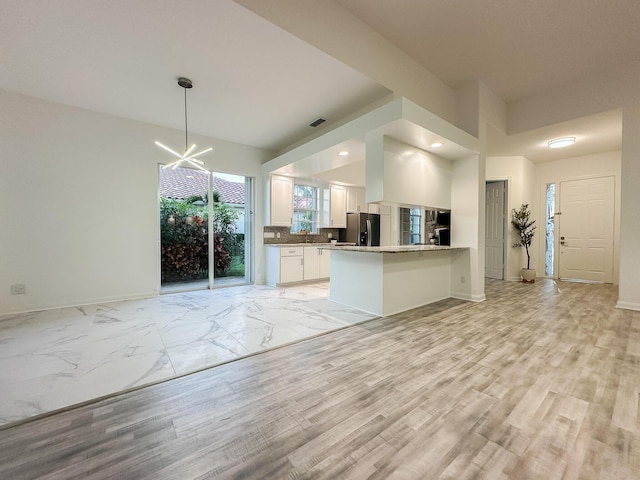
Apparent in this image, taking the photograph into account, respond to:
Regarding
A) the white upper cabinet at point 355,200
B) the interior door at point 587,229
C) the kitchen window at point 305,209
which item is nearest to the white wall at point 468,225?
the white upper cabinet at point 355,200

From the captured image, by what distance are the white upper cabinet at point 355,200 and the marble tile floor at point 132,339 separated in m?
3.29

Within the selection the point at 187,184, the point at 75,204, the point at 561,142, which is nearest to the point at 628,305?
the point at 561,142

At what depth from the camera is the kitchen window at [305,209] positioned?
257 inches

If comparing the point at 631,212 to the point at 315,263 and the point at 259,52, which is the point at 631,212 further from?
the point at 259,52

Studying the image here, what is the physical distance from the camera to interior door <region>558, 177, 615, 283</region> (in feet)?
19.0

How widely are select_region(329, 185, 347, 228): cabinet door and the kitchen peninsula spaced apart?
2604 millimetres

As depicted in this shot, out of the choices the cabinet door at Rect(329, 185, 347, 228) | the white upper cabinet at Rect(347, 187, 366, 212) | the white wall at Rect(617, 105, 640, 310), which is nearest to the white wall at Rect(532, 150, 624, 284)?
the white wall at Rect(617, 105, 640, 310)

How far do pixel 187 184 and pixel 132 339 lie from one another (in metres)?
3.37

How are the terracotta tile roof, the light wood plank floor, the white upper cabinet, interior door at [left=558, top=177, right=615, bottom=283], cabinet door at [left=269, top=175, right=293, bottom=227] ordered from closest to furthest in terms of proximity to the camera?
the light wood plank floor → the terracotta tile roof → interior door at [left=558, top=177, right=615, bottom=283] → cabinet door at [left=269, top=175, right=293, bottom=227] → the white upper cabinet

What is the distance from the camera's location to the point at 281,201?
603 centimetres

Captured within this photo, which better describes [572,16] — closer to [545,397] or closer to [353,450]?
[545,397]

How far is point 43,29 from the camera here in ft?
8.39

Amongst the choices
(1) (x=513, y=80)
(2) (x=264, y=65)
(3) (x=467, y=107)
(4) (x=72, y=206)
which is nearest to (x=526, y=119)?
(1) (x=513, y=80)

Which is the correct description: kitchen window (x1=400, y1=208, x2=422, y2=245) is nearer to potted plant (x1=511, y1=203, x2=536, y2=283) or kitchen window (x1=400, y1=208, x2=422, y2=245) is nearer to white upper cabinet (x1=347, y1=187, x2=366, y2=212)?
white upper cabinet (x1=347, y1=187, x2=366, y2=212)
